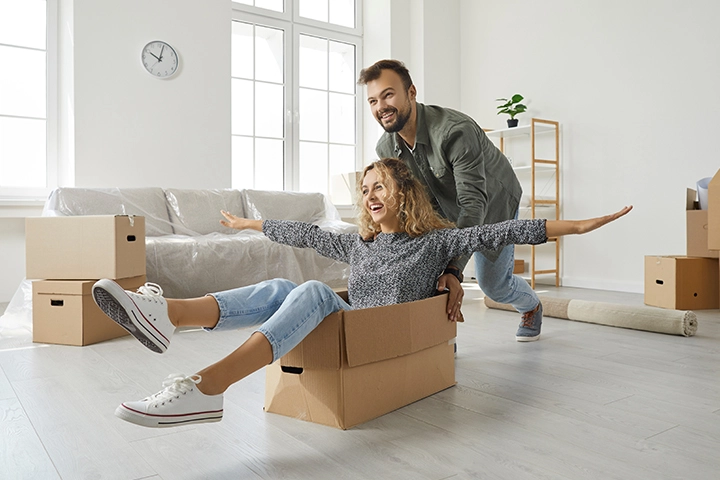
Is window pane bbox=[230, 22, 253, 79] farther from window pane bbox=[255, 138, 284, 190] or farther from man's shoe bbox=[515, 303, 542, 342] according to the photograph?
man's shoe bbox=[515, 303, 542, 342]

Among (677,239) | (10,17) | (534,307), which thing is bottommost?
(534,307)

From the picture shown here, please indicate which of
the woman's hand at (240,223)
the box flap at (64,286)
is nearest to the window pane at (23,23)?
the box flap at (64,286)

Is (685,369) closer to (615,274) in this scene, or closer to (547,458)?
(547,458)

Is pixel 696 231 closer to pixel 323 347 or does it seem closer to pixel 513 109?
pixel 513 109

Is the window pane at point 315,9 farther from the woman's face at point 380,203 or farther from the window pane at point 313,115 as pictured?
the woman's face at point 380,203

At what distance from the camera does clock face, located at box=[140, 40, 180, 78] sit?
396 cm

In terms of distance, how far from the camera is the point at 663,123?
3.70 meters

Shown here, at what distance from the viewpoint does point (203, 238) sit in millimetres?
3338

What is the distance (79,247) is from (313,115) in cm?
295

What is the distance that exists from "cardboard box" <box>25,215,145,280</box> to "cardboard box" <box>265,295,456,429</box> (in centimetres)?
118

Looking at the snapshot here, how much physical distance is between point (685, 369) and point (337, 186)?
3432 millimetres

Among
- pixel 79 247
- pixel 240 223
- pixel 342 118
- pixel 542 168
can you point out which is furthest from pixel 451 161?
pixel 342 118

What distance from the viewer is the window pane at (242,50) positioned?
4652mm

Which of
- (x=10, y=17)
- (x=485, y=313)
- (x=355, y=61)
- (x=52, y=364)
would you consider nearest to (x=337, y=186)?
(x=355, y=61)
